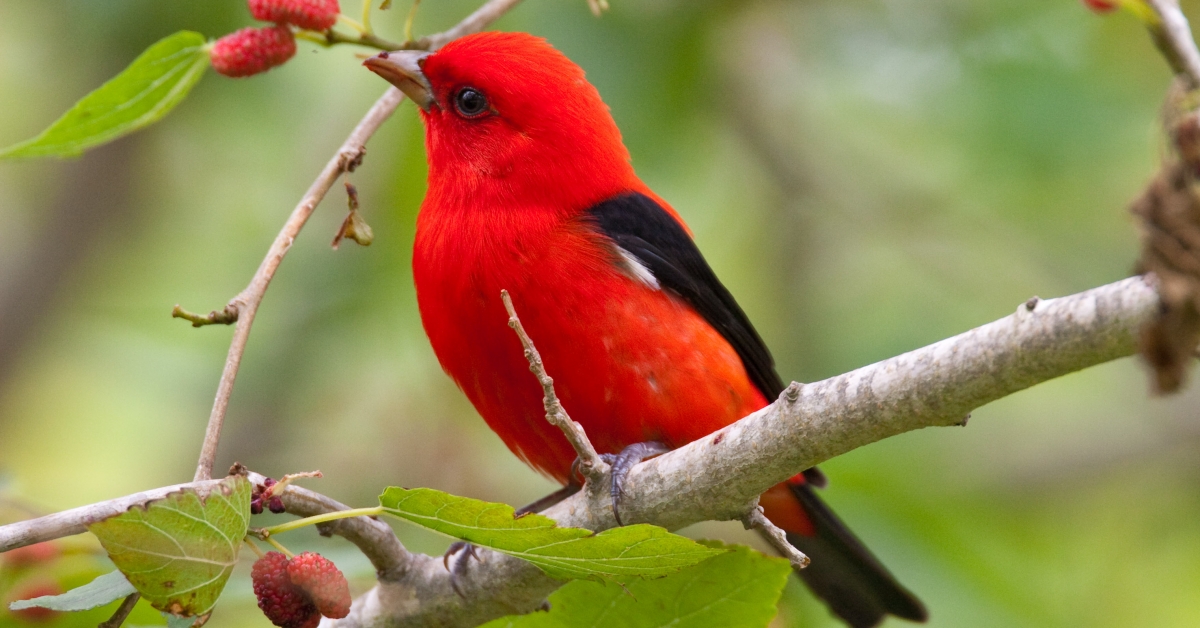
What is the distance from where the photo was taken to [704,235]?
7.85 metres

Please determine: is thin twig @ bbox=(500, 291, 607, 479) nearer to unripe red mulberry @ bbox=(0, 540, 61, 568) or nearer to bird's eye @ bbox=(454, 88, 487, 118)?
unripe red mulberry @ bbox=(0, 540, 61, 568)

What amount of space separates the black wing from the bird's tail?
421mm

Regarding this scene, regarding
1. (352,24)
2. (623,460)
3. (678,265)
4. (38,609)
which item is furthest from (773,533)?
(38,609)

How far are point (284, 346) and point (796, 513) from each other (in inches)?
130

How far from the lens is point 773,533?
9.34 feet

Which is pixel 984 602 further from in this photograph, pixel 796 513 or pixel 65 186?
pixel 65 186

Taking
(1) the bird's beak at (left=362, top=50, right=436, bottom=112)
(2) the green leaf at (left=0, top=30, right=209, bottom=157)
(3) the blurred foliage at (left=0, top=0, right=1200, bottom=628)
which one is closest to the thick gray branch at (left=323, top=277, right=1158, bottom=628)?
(2) the green leaf at (left=0, top=30, right=209, bottom=157)

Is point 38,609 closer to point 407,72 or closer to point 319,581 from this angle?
point 319,581

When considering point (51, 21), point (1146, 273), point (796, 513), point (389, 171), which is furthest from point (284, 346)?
point (1146, 273)

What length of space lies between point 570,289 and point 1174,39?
1942 millimetres

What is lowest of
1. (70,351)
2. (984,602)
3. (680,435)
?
(984,602)

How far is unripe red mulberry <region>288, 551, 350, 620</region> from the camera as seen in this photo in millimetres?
2441

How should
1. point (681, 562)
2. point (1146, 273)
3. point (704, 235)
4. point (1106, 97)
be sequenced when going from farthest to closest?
1. point (704, 235)
2. point (1106, 97)
3. point (681, 562)
4. point (1146, 273)

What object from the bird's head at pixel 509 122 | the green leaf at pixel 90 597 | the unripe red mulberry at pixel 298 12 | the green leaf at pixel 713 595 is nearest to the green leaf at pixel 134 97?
the unripe red mulberry at pixel 298 12
